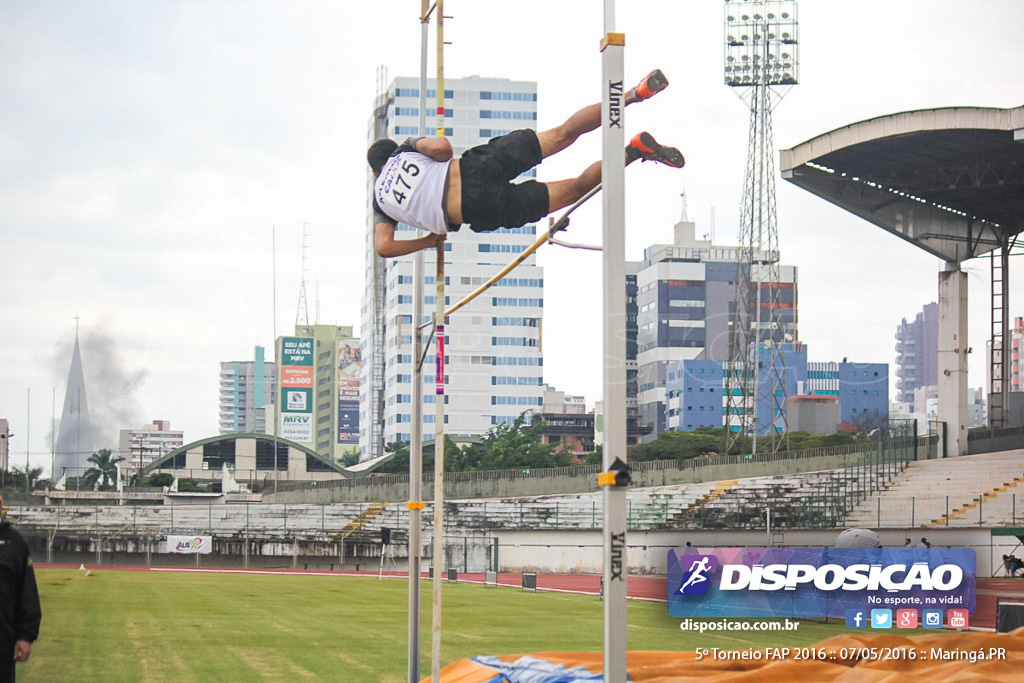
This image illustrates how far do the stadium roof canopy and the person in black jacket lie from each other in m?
20.8

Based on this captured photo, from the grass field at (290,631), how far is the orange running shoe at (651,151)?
4143mm

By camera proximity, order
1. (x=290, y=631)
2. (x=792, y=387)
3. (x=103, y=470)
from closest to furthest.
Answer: (x=290, y=631) → (x=103, y=470) → (x=792, y=387)

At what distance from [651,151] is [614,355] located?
137cm

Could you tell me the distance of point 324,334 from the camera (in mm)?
174875

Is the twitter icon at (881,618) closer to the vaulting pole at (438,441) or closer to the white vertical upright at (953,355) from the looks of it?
the vaulting pole at (438,441)

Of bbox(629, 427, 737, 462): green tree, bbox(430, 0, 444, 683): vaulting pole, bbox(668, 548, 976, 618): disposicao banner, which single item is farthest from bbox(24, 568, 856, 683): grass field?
bbox(629, 427, 737, 462): green tree

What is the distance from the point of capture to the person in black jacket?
19.7ft

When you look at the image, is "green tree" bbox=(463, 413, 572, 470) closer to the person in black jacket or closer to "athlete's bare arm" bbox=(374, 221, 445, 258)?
"athlete's bare arm" bbox=(374, 221, 445, 258)

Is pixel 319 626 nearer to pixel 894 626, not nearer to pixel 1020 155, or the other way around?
pixel 894 626

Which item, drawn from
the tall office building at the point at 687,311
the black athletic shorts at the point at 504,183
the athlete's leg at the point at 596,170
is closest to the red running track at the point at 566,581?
the athlete's leg at the point at 596,170

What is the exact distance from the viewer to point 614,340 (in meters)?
5.39

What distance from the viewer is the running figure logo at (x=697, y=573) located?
8.82 meters

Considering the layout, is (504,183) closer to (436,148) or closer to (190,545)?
(436,148)

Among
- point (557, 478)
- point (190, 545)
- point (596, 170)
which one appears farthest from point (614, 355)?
point (557, 478)
